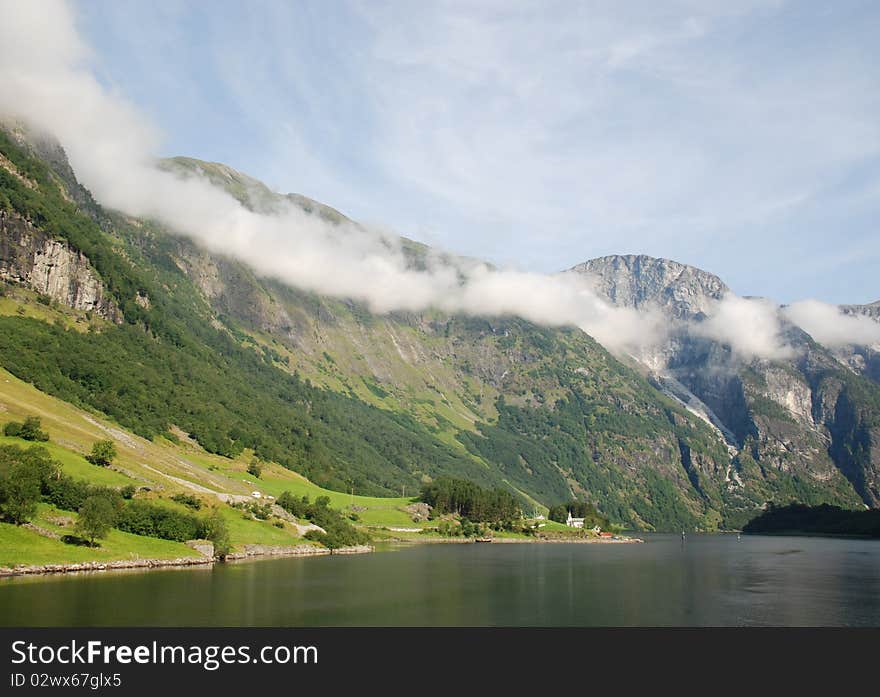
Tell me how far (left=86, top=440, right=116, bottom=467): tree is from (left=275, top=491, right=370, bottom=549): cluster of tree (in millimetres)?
43691

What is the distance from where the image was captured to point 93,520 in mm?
90438

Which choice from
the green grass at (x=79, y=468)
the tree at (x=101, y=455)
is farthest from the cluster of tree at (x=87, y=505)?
the tree at (x=101, y=455)

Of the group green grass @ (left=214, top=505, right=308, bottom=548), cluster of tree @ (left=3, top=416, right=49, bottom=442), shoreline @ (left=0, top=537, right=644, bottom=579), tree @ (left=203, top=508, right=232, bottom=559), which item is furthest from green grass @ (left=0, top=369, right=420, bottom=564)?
tree @ (left=203, top=508, right=232, bottom=559)

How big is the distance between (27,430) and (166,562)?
38.4 metres

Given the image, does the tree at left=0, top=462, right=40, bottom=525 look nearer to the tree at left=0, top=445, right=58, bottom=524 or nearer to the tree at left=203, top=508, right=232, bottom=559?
the tree at left=0, top=445, right=58, bottom=524

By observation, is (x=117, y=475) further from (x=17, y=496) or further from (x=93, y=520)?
(x=17, y=496)

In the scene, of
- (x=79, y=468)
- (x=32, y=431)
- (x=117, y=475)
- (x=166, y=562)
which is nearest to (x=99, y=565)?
(x=166, y=562)

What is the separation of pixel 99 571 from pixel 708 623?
6984 cm

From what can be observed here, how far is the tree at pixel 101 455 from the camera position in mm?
124188

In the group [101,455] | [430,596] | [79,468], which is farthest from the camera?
[101,455]

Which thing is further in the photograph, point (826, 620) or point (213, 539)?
point (213, 539)
